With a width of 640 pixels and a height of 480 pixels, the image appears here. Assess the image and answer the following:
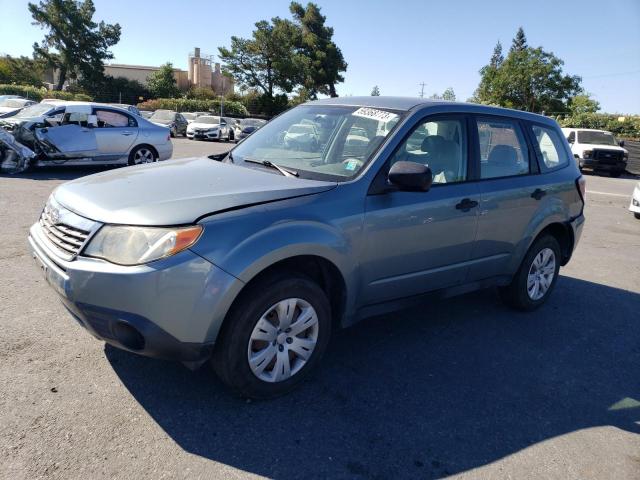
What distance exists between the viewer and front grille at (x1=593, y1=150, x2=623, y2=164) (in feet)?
67.4

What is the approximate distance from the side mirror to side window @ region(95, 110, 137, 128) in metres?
10.0

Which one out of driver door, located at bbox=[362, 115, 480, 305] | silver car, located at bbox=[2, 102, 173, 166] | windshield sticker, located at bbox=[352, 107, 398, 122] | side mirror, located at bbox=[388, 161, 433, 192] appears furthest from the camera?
silver car, located at bbox=[2, 102, 173, 166]

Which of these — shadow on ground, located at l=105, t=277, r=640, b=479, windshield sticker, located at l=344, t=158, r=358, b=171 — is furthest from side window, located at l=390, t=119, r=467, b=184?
shadow on ground, located at l=105, t=277, r=640, b=479

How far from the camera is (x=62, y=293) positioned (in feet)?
8.93

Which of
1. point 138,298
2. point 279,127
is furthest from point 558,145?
point 138,298

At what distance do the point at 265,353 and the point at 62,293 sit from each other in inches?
45.0

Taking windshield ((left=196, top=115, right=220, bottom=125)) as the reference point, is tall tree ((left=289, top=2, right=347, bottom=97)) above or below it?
above

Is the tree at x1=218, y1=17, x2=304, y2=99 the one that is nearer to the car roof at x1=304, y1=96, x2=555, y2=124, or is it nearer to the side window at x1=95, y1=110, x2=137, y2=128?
the side window at x1=95, y1=110, x2=137, y2=128

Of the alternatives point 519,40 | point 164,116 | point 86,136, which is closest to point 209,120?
point 164,116

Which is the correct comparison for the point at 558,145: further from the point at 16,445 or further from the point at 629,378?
the point at 16,445

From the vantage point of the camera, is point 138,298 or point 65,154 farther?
point 65,154

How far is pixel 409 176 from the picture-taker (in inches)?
125

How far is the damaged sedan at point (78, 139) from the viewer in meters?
10.7

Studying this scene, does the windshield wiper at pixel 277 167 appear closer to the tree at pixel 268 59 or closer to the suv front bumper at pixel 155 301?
the suv front bumper at pixel 155 301
